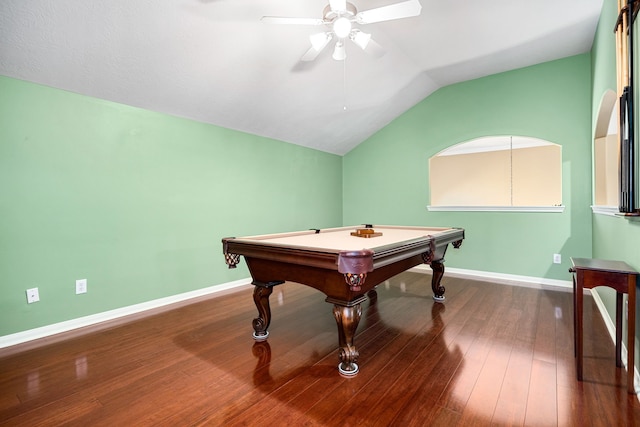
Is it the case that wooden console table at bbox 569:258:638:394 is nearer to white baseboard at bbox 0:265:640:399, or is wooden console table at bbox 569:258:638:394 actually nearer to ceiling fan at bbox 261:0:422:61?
white baseboard at bbox 0:265:640:399

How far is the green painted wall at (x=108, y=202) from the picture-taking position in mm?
2236

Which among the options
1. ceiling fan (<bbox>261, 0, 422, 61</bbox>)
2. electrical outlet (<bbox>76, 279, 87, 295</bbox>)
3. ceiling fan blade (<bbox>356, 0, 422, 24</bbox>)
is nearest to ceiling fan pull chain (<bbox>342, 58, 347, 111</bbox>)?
ceiling fan (<bbox>261, 0, 422, 61</bbox>)

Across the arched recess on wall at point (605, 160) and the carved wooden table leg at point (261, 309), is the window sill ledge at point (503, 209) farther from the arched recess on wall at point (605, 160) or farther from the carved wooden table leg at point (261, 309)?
the carved wooden table leg at point (261, 309)

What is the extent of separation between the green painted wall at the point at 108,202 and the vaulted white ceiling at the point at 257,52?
0.23 metres

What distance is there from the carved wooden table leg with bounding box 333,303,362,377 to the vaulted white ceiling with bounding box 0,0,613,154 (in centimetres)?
234

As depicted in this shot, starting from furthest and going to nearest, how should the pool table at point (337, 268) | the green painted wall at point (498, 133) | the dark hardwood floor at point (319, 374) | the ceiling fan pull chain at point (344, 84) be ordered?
the green painted wall at point (498, 133) < the ceiling fan pull chain at point (344, 84) < the pool table at point (337, 268) < the dark hardwood floor at point (319, 374)

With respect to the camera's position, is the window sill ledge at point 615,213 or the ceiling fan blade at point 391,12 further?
the ceiling fan blade at point 391,12

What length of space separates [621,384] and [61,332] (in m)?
3.78

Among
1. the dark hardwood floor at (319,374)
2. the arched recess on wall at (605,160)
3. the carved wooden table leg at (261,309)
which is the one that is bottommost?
the dark hardwood floor at (319,374)

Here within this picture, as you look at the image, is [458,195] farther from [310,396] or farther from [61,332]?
[61,332]

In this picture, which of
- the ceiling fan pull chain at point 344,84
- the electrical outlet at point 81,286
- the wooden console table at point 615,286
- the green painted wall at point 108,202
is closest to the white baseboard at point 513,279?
the wooden console table at point 615,286

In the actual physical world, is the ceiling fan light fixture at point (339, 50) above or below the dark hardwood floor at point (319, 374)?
above

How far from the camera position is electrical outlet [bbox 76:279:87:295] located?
2.51m

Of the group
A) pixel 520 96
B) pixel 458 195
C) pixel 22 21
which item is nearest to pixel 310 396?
pixel 22 21
